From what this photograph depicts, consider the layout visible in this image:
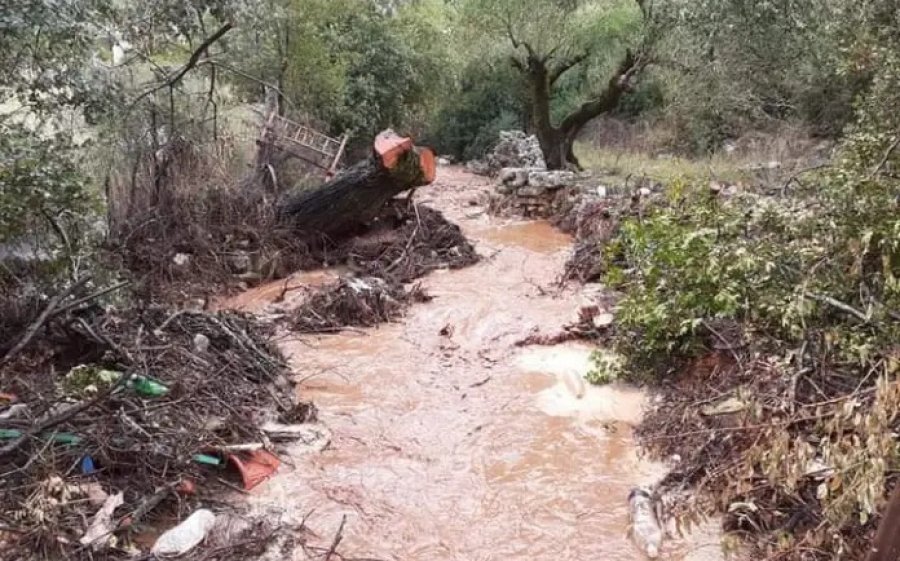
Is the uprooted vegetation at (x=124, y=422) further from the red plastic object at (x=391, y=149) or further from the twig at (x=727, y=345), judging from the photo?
the red plastic object at (x=391, y=149)

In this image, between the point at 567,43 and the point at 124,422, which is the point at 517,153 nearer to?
the point at 567,43

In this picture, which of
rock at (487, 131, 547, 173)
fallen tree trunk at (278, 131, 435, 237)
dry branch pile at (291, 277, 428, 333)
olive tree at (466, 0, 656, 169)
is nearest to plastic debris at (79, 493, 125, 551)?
dry branch pile at (291, 277, 428, 333)

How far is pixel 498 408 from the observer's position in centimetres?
478

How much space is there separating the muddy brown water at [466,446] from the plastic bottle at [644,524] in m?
0.05

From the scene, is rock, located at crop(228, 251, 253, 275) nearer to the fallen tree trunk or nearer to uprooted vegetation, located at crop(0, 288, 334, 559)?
the fallen tree trunk

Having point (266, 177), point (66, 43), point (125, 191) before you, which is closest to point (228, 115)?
point (266, 177)

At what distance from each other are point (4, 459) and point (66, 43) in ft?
8.90

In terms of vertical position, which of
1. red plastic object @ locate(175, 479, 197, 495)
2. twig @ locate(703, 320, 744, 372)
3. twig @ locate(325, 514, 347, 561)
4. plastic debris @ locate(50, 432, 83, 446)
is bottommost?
twig @ locate(325, 514, 347, 561)

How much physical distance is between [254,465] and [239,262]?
4.15 m

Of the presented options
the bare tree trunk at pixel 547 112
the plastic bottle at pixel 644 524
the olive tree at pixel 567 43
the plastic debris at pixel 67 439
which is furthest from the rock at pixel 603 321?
the bare tree trunk at pixel 547 112

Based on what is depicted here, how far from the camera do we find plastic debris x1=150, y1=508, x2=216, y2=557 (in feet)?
9.93

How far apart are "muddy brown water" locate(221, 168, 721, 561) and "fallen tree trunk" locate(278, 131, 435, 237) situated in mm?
1647

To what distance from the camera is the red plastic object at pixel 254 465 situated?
3.71 meters

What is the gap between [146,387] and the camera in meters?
3.85
